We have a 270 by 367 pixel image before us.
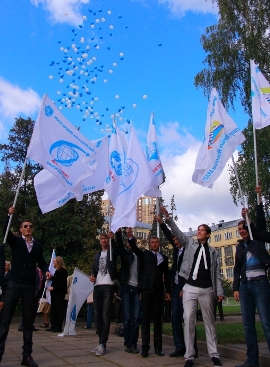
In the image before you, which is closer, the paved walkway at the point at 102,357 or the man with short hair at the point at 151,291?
the paved walkway at the point at 102,357

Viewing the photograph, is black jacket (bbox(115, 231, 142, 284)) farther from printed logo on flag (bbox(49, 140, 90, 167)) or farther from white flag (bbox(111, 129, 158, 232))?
printed logo on flag (bbox(49, 140, 90, 167))

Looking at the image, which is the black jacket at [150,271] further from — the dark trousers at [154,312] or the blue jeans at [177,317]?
the blue jeans at [177,317]

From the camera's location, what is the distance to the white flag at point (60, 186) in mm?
7641

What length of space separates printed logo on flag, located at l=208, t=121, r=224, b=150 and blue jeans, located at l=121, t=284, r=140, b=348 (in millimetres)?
2825

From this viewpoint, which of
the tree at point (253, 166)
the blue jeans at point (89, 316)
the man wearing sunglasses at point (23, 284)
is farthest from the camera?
the tree at point (253, 166)

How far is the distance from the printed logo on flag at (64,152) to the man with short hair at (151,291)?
1667mm

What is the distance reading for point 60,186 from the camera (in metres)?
7.87

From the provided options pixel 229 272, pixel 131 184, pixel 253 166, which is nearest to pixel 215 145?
pixel 131 184

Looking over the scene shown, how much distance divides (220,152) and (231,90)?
1455 cm

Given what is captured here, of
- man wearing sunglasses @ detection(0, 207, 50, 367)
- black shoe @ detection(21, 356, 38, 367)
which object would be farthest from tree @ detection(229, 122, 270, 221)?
black shoe @ detection(21, 356, 38, 367)

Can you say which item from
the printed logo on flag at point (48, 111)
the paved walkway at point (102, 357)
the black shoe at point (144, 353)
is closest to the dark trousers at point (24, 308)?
the paved walkway at point (102, 357)

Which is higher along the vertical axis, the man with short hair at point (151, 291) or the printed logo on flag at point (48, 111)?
the printed logo on flag at point (48, 111)

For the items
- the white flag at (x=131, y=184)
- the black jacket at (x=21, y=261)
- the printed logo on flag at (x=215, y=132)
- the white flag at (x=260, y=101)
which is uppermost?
the white flag at (x=260, y=101)

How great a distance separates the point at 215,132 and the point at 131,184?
5.72 ft
